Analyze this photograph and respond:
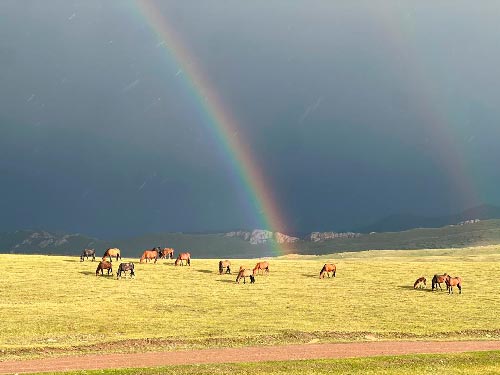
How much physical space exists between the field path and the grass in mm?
1756

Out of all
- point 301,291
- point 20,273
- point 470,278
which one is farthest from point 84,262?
point 470,278

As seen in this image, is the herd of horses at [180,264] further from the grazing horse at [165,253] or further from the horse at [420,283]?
the horse at [420,283]

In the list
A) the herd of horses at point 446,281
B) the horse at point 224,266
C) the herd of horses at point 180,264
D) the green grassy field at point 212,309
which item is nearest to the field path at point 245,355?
the green grassy field at point 212,309

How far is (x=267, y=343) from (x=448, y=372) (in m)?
11.4

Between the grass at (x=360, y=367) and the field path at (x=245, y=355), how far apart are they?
1756mm

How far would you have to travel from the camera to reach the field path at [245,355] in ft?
87.7

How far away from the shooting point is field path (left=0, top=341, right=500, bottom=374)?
87.7 feet

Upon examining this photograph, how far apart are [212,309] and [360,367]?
20.4 m

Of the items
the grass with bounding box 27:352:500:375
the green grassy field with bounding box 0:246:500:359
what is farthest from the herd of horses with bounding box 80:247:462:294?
the grass with bounding box 27:352:500:375

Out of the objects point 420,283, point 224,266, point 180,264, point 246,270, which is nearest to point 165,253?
point 180,264

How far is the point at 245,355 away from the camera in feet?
96.6

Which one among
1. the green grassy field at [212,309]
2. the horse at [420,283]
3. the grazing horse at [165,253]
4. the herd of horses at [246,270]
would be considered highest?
the grazing horse at [165,253]

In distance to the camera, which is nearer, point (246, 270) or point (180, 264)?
point (246, 270)

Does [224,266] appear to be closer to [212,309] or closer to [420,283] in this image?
[212,309]
